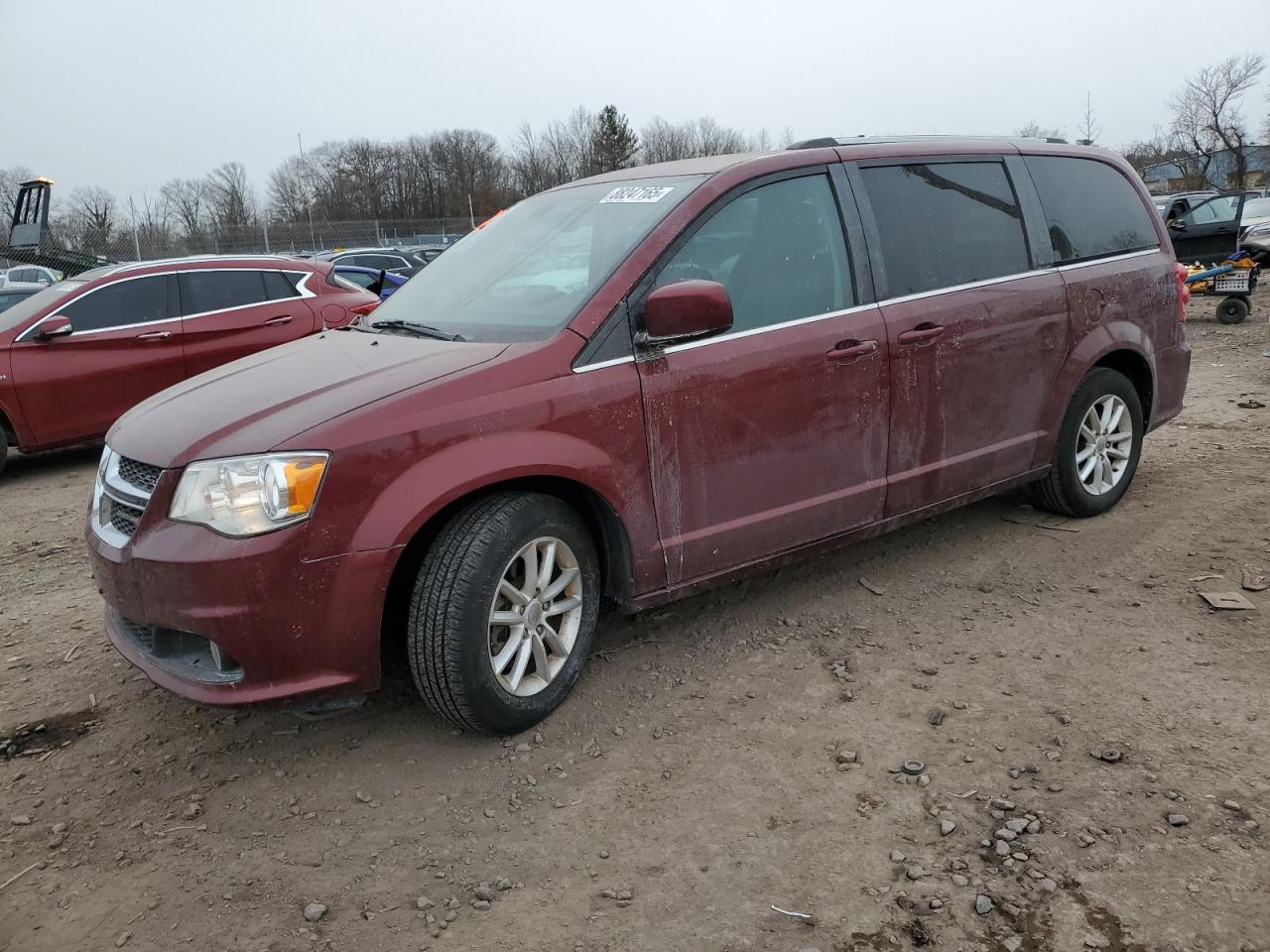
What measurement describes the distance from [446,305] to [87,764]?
2036 mm

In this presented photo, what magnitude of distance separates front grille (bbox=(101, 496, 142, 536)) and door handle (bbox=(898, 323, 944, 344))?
2833 millimetres

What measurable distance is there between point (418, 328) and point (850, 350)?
1.65 meters

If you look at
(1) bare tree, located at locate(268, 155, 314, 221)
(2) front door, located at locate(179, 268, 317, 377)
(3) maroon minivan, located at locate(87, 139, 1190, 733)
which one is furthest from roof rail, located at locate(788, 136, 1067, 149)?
(1) bare tree, located at locate(268, 155, 314, 221)

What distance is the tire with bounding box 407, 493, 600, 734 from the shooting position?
9.74ft

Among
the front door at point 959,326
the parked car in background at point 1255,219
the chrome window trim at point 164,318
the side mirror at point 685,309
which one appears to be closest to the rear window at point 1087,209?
the front door at point 959,326

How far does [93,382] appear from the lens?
25.3 ft

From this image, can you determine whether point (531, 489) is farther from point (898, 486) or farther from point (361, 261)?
point (361, 261)

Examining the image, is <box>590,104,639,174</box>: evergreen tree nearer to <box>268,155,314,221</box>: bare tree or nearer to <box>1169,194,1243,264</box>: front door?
<box>268,155,314,221</box>: bare tree

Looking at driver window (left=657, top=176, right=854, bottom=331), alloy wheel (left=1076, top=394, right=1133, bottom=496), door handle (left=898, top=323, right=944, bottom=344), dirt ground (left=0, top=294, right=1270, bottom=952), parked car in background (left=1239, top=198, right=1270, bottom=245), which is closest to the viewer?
dirt ground (left=0, top=294, right=1270, bottom=952)

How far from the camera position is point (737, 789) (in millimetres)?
2918

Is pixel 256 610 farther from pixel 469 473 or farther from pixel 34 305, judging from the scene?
pixel 34 305

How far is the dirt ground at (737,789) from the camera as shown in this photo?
242 cm

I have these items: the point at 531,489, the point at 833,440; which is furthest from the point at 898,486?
the point at 531,489

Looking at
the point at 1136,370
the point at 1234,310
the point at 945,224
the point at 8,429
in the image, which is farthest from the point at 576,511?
the point at 1234,310
